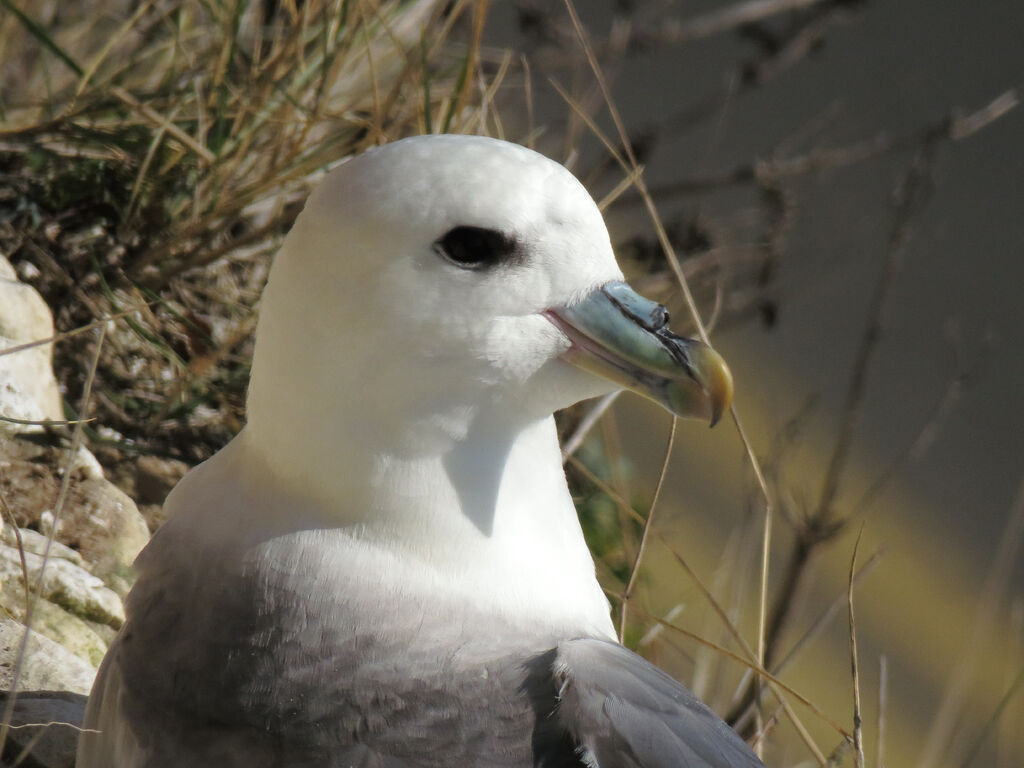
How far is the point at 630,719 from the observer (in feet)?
4.88

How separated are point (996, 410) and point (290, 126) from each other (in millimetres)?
3671

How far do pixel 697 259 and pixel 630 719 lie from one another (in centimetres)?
225

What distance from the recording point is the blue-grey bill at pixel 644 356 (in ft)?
5.26

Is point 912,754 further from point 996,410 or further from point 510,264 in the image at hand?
point 510,264

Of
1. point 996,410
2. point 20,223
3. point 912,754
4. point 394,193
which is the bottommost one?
point 912,754

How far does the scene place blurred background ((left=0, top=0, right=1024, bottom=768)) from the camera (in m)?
2.74

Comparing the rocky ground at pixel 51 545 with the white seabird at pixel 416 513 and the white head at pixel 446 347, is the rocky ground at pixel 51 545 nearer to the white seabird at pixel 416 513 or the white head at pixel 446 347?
the white seabird at pixel 416 513

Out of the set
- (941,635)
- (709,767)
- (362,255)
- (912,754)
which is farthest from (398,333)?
(941,635)

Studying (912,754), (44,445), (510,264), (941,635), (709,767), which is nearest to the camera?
(709,767)

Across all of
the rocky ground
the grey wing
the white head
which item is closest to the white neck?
the white head

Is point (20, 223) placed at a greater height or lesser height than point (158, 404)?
greater

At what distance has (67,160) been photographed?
2.79 meters

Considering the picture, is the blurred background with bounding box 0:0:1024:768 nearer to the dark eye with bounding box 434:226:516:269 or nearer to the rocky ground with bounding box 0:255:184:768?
the rocky ground with bounding box 0:255:184:768

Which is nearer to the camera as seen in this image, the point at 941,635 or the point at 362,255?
the point at 362,255
